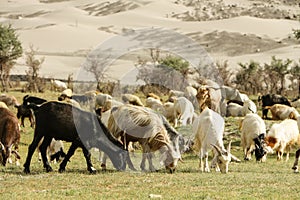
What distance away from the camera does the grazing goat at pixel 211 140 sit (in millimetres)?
15866

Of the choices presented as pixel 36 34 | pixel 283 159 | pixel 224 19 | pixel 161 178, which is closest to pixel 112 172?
pixel 161 178

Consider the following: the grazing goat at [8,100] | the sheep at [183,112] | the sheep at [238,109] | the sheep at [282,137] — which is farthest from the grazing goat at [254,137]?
the grazing goat at [8,100]

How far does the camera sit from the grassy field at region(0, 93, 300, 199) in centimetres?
1192

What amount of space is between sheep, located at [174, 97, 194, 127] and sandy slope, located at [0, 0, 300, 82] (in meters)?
38.8

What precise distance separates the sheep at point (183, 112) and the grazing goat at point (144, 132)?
13116 mm

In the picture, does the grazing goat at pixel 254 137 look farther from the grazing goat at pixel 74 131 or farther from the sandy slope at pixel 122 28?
the sandy slope at pixel 122 28

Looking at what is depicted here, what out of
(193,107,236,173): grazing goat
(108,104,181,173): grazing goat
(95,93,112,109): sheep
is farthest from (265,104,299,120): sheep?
(108,104,181,173): grazing goat

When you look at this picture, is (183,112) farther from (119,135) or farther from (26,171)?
(26,171)

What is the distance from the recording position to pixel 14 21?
4459 inches

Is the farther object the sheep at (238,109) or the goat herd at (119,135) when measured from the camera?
the sheep at (238,109)

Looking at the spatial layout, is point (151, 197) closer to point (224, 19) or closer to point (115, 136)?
point (115, 136)

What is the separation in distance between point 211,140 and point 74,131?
3647mm

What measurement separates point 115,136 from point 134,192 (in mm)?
4811

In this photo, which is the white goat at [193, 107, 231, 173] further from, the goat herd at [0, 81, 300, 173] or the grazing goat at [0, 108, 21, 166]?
the grazing goat at [0, 108, 21, 166]
